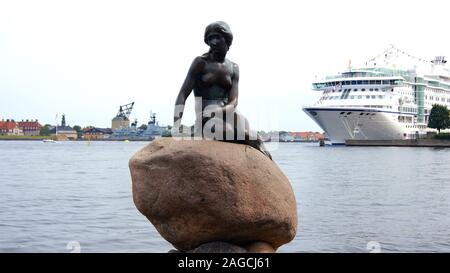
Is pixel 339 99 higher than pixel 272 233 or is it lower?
higher

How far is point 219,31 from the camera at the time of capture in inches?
332

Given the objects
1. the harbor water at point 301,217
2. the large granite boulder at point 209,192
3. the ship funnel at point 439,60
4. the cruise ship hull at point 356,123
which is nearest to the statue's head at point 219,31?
the large granite boulder at point 209,192

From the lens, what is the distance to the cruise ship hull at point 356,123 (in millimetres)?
73188

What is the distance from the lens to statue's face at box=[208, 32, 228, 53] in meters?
8.46

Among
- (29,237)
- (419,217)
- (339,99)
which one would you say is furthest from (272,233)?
(339,99)

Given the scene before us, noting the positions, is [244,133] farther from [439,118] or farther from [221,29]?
[439,118]

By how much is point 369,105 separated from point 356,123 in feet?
8.43

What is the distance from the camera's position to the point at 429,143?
81.8 metres

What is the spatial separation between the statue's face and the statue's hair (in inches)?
1.7

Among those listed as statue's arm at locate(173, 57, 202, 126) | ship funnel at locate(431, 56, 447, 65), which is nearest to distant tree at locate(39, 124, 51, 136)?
ship funnel at locate(431, 56, 447, 65)

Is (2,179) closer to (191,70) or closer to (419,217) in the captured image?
(419,217)

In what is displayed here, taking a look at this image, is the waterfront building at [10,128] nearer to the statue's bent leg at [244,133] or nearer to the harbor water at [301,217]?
the harbor water at [301,217]

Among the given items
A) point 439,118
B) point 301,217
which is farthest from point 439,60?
point 301,217

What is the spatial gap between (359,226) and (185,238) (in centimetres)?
909
